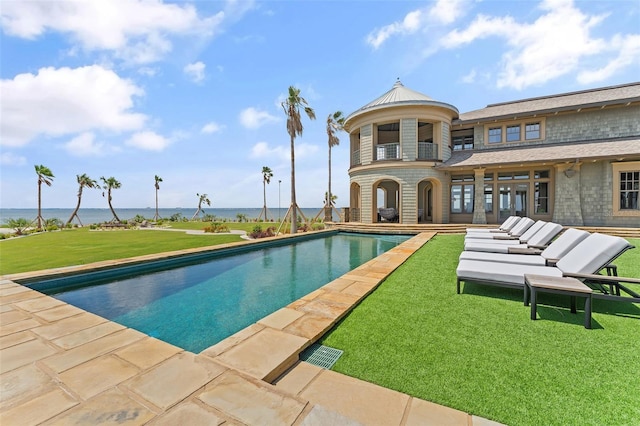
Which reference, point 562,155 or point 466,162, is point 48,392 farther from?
point 562,155

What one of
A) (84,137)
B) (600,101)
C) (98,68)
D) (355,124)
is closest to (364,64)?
(355,124)

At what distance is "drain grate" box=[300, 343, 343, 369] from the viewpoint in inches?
104

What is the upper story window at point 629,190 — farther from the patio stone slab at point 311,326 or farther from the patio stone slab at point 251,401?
the patio stone slab at point 251,401

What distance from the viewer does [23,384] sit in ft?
7.52

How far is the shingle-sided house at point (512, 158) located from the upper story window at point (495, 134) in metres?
0.06

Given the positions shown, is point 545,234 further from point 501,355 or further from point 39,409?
point 39,409

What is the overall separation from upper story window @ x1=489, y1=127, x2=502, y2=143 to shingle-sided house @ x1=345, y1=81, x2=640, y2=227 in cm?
6

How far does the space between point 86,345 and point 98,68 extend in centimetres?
1045

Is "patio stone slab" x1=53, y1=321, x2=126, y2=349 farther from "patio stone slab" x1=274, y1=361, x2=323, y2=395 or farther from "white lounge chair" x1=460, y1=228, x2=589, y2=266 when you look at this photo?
"white lounge chair" x1=460, y1=228, x2=589, y2=266

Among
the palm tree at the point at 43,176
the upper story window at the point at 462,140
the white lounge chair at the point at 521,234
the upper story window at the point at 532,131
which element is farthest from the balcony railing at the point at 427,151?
the palm tree at the point at 43,176

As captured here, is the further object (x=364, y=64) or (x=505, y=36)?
(x=364, y=64)

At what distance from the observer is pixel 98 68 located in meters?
9.16

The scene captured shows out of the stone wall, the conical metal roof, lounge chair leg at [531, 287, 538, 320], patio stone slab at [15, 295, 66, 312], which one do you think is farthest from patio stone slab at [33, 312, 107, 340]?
the stone wall

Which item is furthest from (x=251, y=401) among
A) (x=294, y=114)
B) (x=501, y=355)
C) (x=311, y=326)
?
(x=294, y=114)
